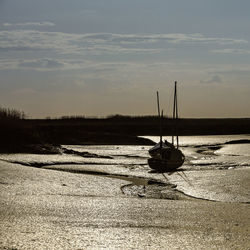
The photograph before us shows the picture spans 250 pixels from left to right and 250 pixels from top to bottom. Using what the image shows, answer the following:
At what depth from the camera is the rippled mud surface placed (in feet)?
28.1

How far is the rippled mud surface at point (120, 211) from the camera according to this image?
8.55 meters

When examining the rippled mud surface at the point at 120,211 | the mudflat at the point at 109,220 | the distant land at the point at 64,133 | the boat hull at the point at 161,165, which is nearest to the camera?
the mudflat at the point at 109,220

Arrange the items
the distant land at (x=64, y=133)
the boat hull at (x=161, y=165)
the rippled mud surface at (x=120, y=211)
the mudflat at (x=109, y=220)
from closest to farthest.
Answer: the mudflat at (x=109, y=220) → the rippled mud surface at (x=120, y=211) → the boat hull at (x=161, y=165) → the distant land at (x=64, y=133)

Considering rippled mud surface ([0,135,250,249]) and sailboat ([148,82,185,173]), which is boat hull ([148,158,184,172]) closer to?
sailboat ([148,82,185,173])

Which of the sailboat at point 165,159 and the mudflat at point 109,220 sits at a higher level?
the mudflat at point 109,220

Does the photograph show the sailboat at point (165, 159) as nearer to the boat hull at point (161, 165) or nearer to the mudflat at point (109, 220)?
the boat hull at point (161, 165)

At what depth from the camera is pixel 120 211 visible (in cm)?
1155

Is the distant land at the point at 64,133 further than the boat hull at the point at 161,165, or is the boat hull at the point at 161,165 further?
the distant land at the point at 64,133

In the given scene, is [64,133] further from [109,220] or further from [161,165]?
[109,220]

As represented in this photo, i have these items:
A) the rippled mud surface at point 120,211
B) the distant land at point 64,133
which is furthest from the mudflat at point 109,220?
the distant land at point 64,133

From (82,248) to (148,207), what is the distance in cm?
439

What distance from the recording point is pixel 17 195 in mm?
12992

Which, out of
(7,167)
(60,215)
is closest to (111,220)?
(60,215)

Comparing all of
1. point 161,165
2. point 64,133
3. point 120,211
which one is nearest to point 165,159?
point 161,165
